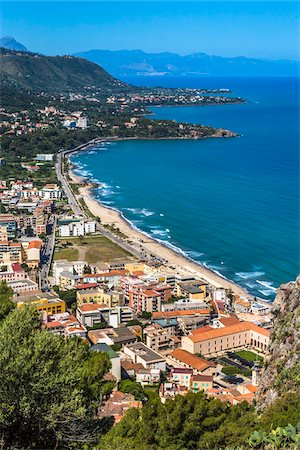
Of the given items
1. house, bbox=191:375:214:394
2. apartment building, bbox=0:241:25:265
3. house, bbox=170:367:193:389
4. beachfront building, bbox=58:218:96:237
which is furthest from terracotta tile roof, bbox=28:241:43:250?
house, bbox=191:375:214:394

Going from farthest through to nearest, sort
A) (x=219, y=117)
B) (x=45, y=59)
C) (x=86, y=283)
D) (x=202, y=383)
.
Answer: (x=45, y=59), (x=219, y=117), (x=86, y=283), (x=202, y=383)

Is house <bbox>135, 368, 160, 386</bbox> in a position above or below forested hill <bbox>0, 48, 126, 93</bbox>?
below

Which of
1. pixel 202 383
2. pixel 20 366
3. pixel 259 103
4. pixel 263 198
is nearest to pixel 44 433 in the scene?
pixel 20 366

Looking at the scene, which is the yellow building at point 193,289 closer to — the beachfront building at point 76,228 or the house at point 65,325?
the house at point 65,325

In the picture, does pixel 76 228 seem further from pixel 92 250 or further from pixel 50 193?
pixel 50 193

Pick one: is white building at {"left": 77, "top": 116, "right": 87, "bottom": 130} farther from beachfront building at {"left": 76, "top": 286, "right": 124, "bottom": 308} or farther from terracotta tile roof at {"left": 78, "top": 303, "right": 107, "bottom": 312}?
terracotta tile roof at {"left": 78, "top": 303, "right": 107, "bottom": 312}

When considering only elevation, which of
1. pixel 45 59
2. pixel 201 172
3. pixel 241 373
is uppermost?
pixel 45 59

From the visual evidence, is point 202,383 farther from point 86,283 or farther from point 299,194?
point 299,194
